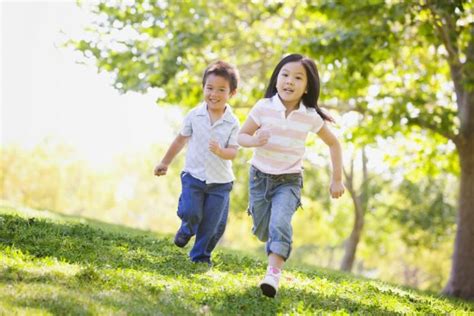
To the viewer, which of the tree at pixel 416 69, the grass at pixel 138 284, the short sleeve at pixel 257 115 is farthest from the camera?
the tree at pixel 416 69

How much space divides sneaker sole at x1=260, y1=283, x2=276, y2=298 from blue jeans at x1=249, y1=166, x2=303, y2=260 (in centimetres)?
33

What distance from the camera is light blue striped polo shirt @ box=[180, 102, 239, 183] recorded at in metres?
7.70

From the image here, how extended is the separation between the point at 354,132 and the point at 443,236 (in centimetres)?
1658

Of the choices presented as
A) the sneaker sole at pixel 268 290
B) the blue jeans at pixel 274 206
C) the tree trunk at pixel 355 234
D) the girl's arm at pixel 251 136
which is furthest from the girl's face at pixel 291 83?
the tree trunk at pixel 355 234

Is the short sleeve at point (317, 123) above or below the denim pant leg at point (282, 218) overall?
above

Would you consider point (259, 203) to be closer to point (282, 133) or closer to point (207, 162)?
point (282, 133)

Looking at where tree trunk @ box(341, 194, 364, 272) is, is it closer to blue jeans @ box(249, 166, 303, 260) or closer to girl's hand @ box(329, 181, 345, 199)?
blue jeans @ box(249, 166, 303, 260)

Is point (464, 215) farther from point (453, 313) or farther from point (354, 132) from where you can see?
point (453, 313)

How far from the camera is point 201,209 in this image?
25.7ft

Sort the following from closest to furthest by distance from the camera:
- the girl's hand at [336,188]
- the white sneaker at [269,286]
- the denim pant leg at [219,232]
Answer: the white sneaker at [269,286]
the girl's hand at [336,188]
the denim pant leg at [219,232]

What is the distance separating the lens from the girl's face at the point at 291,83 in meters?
6.80

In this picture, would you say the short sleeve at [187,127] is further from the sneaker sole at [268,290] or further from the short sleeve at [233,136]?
the sneaker sole at [268,290]

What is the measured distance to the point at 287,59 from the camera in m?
6.96

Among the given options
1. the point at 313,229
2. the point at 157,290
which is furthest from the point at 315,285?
the point at 313,229
